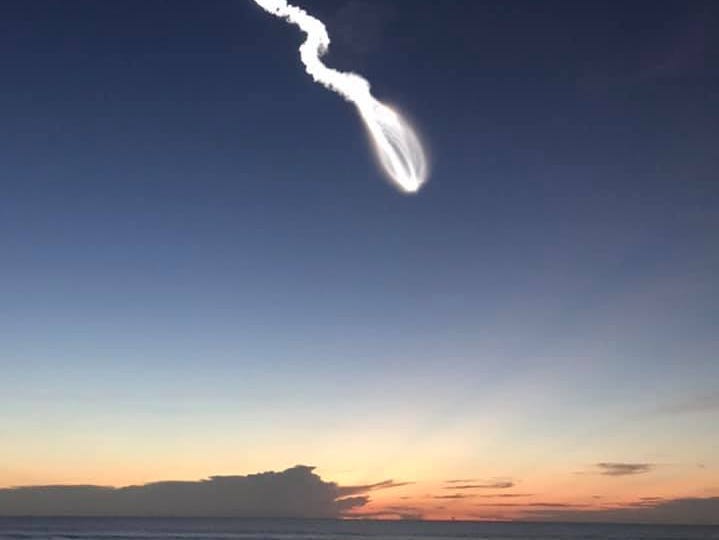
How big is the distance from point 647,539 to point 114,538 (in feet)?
373

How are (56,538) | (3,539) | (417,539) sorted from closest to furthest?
1. (3,539)
2. (56,538)
3. (417,539)

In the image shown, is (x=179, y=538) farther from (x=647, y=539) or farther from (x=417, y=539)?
(x=647, y=539)

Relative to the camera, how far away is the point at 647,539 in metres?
157

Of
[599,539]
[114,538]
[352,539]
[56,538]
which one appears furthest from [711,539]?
[56,538]

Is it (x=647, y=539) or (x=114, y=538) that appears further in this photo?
(x=647, y=539)

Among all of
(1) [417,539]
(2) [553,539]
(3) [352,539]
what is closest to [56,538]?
(3) [352,539]

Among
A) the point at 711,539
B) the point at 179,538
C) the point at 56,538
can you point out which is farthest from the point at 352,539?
the point at 711,539

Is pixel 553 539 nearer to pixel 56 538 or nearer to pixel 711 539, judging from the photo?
pixel 711 539

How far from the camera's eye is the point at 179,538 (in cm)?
14600

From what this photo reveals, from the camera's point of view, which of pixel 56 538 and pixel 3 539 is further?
pixel 56 538

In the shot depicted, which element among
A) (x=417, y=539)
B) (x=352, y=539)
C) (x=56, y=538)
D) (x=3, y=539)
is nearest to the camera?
(x=3, y=539)

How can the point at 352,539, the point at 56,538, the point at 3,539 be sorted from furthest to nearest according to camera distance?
the point at 352,539 → the point at 56,538 → the point at 3,539

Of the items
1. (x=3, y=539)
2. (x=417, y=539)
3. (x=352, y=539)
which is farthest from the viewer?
(x=417, y=539)

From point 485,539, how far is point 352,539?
39.9 metres
